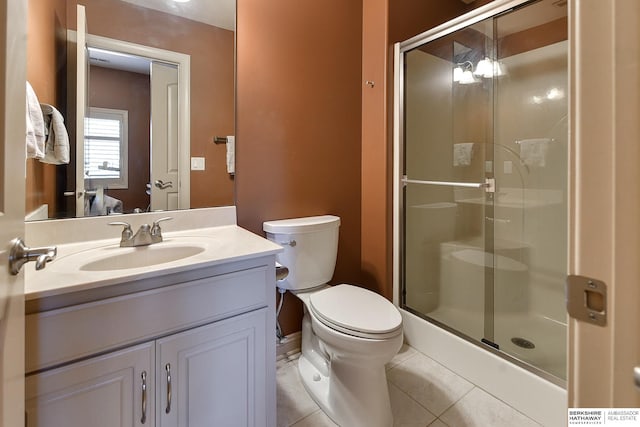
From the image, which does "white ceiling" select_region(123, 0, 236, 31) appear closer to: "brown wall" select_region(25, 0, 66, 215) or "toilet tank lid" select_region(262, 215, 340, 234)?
"brown wall" select_region(25, 0, 66, 215)

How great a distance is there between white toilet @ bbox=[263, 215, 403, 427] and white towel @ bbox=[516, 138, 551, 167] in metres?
1.25

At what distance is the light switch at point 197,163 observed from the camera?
1480 millimetres

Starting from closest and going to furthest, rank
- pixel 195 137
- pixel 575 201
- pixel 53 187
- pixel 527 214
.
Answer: pixel 575 201
pixel 53 187
pixel 195 137
pixel 527 214

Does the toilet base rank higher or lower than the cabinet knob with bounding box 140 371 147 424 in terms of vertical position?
lower

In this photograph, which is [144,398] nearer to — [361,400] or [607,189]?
[361,400]

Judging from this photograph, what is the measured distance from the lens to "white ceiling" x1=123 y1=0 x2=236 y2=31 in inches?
53.4

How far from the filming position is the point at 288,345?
1808 mm

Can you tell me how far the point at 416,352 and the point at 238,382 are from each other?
1202mm

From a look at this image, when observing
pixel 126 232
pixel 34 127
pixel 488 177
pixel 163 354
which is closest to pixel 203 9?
pixel 34 127

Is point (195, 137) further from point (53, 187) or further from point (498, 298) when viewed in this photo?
point (498, 298)

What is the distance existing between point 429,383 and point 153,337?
4.46ft

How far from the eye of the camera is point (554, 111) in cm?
180

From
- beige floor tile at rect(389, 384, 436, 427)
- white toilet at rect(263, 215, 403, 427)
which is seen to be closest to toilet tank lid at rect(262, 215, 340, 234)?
white toilet at rect(263, 215, 403, 427)

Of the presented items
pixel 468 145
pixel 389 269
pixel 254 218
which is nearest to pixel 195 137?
pixel 254 218
